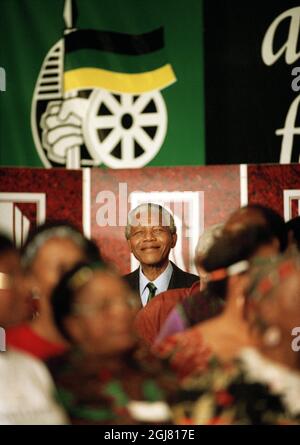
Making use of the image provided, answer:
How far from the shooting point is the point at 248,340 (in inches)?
97.7

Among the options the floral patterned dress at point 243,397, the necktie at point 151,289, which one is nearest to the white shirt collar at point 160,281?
the necktie at point 151,289

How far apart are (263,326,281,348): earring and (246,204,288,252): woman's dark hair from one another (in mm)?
355

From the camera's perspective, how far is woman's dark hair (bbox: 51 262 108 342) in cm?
248

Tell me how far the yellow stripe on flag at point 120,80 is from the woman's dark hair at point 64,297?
76 cm

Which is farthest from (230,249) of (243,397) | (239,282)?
(243,397)

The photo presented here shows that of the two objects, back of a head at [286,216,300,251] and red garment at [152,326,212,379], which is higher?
back of a head at [286,216,300,251]

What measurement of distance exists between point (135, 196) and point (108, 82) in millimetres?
493

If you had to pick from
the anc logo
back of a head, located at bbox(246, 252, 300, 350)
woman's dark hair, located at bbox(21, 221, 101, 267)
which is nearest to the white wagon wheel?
the anc logo

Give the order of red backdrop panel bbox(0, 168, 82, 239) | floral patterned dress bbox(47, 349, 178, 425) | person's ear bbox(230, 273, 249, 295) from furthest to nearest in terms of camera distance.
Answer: red backdrop panel bbox(0, 168, 82, 239), person's ear bbox(230, 273, 249, 295), floral patterned dress bbox(47, 349, 178, 425)

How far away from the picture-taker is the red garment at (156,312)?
256 centimetres

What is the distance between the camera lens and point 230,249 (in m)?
2.58

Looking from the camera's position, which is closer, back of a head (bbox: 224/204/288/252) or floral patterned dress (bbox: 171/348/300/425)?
floral patterned dress (bbox: 171/348/300/425)

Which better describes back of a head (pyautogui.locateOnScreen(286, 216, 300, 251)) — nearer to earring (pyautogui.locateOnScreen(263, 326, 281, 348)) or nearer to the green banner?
earring (pyautogui.locateOnScreen(263, 326, 281, 348))
